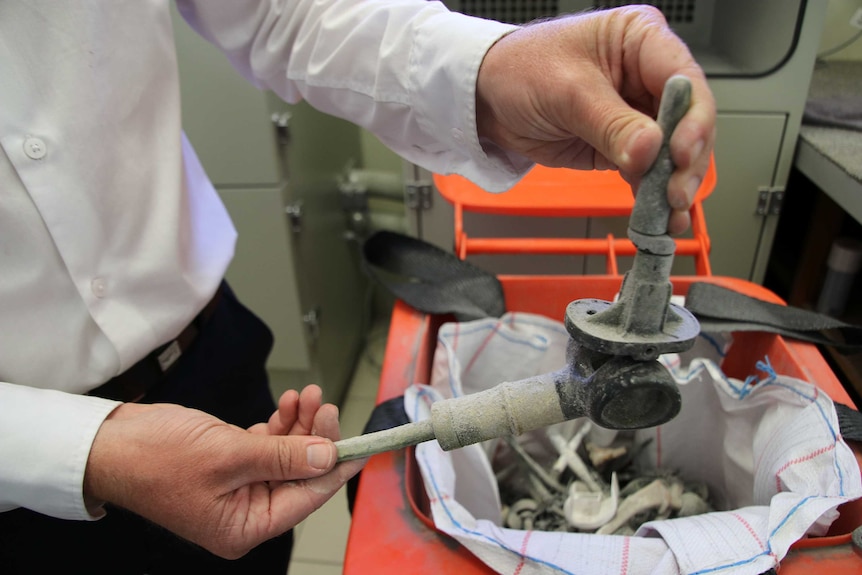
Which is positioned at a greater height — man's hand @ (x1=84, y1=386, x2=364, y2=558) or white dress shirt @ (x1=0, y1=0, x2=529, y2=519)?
white dress shirt @ (x1=0, y1=0, x2=529, y2=519)

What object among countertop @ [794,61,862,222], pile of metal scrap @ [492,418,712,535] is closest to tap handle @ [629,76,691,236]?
pile of metal scrap @ [492,418,712,535]

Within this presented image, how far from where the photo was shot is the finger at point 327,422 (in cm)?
44

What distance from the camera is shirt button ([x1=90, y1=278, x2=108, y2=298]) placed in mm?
501

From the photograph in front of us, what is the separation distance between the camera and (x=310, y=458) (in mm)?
407

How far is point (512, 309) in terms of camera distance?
76 centimetres

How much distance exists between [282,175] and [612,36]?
78cm

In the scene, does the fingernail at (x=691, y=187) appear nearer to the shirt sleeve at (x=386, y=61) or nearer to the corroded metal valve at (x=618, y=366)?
the corroded metal valve at (x=618, y=366)

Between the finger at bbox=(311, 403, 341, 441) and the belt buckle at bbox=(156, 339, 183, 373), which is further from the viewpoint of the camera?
the belt buckle at bbox=(156, 339, 183, 373)

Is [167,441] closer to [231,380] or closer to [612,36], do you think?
[231,380]

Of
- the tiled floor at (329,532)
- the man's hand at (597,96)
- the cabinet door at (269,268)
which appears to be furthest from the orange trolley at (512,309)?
the tiled floor at (329,532)

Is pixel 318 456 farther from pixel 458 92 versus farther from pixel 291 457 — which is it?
pixel 458 92

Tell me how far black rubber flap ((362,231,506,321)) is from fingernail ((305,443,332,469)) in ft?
1.04

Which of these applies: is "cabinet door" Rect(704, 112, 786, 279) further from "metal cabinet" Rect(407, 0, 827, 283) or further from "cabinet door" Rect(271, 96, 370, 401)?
"cabinet door" Rect(271, 96, 370, 401)

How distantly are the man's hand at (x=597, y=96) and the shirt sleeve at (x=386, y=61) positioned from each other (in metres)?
0.02
